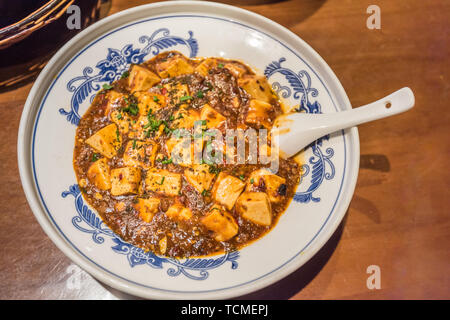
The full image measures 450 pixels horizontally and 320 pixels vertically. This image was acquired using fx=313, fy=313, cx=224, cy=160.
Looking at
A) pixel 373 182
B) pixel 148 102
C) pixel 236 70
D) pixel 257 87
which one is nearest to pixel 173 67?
pixel 148 102

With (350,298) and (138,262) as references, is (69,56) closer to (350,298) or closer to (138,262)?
(138,262)

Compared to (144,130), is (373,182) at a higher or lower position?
lower

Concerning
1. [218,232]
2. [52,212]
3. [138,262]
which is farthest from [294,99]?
[52,212]

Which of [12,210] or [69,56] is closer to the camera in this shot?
[12,210]

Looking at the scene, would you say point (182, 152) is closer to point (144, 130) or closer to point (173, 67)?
point (144, 130)

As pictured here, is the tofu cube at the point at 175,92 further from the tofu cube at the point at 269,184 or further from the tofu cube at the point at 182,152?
the tofu cube at the point at 269,184

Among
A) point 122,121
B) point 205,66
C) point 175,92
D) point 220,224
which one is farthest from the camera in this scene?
point 205,66
